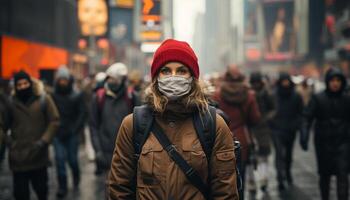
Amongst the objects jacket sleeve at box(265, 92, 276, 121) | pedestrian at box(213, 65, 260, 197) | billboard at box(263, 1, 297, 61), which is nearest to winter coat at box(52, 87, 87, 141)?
pedestrian at box(213, 65, 260, 197)

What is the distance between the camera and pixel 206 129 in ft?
11.6

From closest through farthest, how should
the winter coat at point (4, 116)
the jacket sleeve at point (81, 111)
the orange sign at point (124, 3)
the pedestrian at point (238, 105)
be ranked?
1. the winter coat at point (4, 116)
2. the pedestrian at point (238, 105)
3. the jacket sleeve at point (81, 111)
4. the orange sign at point (124, 3)

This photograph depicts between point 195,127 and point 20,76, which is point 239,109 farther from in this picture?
point 195,127

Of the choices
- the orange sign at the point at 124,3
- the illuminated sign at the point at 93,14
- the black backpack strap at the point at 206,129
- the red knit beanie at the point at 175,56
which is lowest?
the black backpack strap at the point at 206,129

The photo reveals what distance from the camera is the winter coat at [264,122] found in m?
10.1

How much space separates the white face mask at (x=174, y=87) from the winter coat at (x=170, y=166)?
0.50ft

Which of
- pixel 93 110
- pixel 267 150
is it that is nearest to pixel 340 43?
pixel 267 150

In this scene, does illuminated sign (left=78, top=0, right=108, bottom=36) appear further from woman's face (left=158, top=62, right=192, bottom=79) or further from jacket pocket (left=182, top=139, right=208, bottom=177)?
jacket pocket (left=182, top=139, right=208, bottom=177)

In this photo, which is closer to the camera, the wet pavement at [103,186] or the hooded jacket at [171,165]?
the hooded jacket at [171,165]

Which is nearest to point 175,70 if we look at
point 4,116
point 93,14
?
point 4,116

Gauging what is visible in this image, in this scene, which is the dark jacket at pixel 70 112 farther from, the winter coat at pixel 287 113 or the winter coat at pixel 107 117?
the winter coat at pixel 287 113

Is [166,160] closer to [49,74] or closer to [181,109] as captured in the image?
[181,109]

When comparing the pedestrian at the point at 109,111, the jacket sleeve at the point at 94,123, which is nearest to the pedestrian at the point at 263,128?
the pedestrian at the point at 109,111

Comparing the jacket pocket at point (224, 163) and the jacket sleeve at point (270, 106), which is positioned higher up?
the jacket pocket at point (224, 163)
